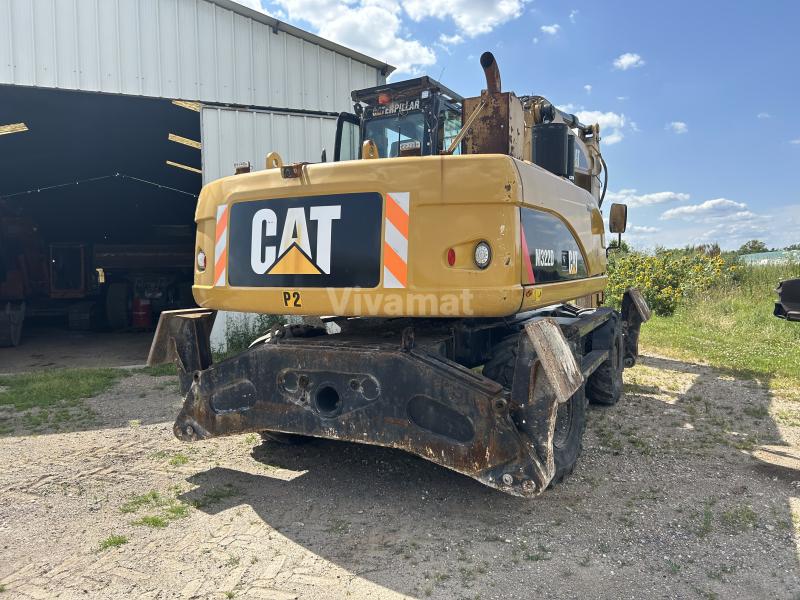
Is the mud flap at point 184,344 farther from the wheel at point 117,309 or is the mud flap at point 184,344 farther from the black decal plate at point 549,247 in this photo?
the wheel at point 117,309

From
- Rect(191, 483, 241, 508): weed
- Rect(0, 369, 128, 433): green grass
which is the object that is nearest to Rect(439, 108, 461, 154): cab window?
Rect(191, 483, 241, 508): weed

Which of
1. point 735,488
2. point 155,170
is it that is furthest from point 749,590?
point 155,170

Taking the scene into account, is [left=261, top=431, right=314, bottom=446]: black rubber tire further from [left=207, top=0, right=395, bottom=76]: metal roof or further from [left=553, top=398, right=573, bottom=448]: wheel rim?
[left=207, top=0, right=395, bottom=76]: metal roof

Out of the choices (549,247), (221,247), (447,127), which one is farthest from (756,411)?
(221,247)

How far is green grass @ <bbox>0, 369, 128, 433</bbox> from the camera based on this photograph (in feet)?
17.7

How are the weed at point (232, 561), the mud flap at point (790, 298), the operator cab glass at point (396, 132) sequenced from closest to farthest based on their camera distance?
the weed at point (232, 561), the operator cab glass at point (396, 132), the mud flap at point (790, 298)

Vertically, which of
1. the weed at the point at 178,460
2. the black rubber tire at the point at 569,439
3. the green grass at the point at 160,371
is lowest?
the weed at the point at 178,460

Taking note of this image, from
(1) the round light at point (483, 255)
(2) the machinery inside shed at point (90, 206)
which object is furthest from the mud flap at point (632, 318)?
(2) the machinery inside shed at point (90, 206)

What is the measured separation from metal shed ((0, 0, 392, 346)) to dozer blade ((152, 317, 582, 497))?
19.2ft

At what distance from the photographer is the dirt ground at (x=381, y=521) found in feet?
8.89

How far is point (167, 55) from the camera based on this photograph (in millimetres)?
8570

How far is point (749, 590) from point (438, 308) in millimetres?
1925

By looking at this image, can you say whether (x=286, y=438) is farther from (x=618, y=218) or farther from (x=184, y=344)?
(x=618, y=218)

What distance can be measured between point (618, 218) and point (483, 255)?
3.98 metres
